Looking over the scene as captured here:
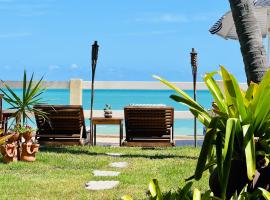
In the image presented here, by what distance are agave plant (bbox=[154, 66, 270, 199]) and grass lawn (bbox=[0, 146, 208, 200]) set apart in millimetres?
2715

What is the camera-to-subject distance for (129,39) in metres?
100

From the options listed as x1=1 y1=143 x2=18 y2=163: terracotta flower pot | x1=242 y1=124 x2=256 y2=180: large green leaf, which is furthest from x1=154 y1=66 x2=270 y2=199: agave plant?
x1=1 y1=143 x2=18 y2=163: terracotta flower pot

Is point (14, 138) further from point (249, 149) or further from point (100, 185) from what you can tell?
point (249, 149)

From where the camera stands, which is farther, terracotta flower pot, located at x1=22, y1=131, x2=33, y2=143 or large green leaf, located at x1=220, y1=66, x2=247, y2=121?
terracotta flower pot, located at x1=22, y1=131, x2=33, y2=143

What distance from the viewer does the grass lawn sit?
240 inches

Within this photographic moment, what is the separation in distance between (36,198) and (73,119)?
→ 5.02 meters

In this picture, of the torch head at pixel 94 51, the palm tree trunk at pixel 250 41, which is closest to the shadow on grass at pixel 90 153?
the torch head at pixel 94 51

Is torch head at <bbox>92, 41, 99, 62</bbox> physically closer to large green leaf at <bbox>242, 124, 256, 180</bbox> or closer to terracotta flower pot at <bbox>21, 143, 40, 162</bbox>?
terracotta flower pot at <bbox>21, 143, 40, 162</bbox>

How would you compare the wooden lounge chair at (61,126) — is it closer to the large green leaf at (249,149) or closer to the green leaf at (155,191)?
the green leaf at (155,191)

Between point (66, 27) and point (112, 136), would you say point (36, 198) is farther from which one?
point (66, 27)

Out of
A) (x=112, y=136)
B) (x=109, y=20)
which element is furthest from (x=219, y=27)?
(x=109, y=20)

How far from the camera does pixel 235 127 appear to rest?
3.18 meters

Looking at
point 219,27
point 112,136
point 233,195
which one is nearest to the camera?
point 233,195

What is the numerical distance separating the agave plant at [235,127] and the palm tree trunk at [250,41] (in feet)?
3.55
